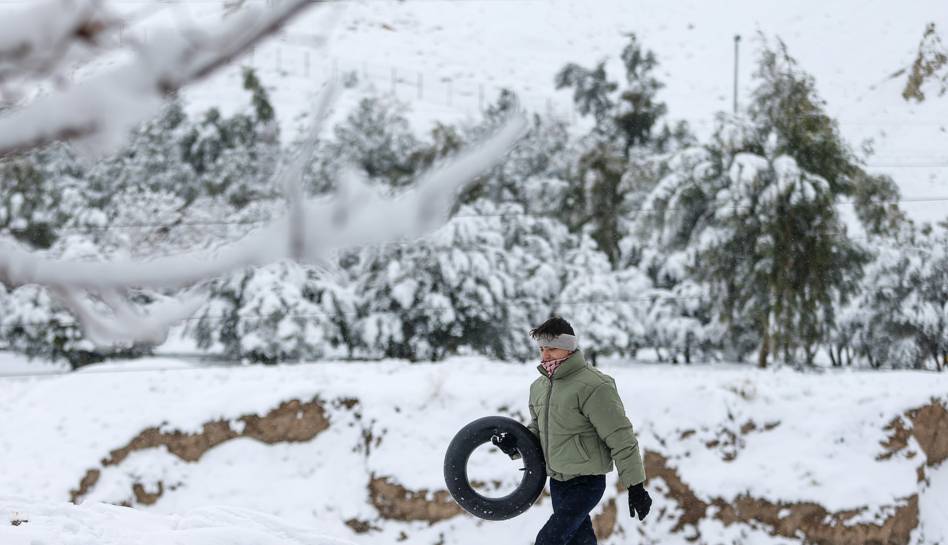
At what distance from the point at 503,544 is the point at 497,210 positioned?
10.2 metres

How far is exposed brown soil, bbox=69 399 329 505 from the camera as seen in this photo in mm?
9906

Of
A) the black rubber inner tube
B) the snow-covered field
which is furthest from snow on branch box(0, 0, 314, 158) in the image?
the snow-covered field

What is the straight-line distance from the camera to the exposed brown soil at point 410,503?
9.04 m

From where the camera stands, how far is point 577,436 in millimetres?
3830

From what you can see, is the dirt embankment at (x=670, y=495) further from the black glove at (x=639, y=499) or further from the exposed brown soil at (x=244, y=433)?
the black glove at (x=639, y=499)

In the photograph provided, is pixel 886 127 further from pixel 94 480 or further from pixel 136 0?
pixel 136 0

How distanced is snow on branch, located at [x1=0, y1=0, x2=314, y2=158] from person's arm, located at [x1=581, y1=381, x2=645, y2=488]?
2.65 meters

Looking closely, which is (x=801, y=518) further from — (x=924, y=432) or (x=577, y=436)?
(x=577, y=436)

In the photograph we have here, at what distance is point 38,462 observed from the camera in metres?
9.77

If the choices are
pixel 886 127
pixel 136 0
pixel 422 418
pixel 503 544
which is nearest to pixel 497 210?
pixel 886 127

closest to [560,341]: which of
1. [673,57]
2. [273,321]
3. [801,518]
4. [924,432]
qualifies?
[801,518]

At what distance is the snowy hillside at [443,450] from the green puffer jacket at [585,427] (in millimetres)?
5111

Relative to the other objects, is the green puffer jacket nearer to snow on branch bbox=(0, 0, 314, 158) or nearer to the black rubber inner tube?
the black rubber inner tube

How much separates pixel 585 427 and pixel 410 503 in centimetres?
572
